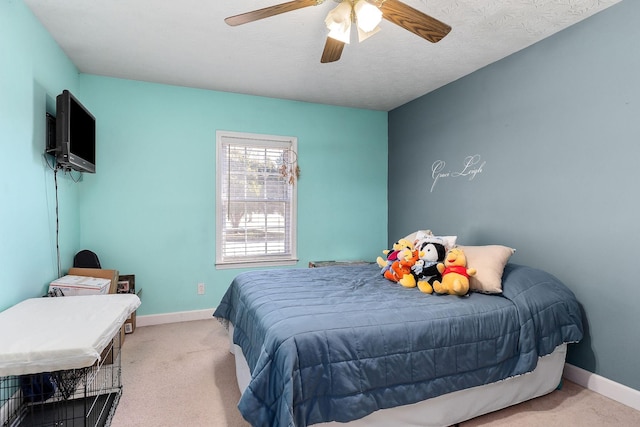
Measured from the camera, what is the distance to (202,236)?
12.7 feet

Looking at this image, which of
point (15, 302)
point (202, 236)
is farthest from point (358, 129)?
point (15, 302)

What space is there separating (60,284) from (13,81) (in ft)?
4.56

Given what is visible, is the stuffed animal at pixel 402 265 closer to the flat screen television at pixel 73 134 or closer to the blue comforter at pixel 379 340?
the blue comforter at pixel 379 340

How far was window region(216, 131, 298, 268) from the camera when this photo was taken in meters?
3.96

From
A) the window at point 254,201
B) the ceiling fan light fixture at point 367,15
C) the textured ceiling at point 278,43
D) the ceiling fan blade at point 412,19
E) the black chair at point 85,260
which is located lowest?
the black chair at point 85,260

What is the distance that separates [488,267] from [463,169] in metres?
1.35

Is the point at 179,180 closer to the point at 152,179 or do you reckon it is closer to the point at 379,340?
the point at 152,179

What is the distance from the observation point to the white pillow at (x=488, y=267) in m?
2.31

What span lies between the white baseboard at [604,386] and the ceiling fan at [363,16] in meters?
2.48

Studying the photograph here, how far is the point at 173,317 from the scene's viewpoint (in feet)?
12.2

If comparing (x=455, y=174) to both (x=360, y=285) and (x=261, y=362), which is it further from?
A: (x=261, y=362)

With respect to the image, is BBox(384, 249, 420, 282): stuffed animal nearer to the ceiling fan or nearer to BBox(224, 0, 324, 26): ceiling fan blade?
the ceiling fan

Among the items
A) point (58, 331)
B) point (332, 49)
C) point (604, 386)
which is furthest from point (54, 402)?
point (604, 386)

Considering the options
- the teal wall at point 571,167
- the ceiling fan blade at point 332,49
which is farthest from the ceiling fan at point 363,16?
the teal wall at point 571,167
